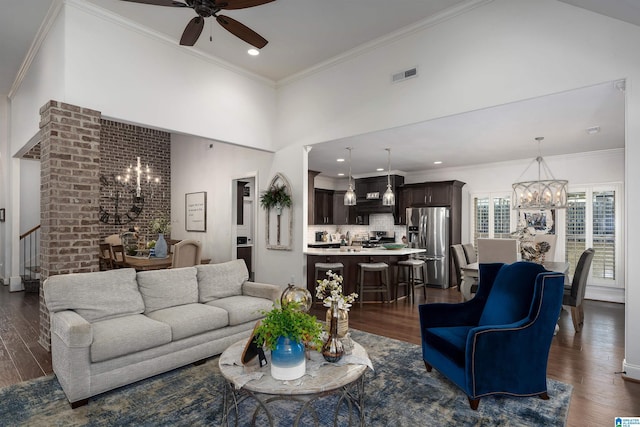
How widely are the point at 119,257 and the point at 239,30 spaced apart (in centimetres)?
459

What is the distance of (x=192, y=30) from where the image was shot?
3.32 m


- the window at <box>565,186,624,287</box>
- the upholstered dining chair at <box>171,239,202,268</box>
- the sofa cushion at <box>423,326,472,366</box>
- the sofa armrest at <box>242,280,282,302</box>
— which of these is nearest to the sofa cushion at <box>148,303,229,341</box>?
the sofa armrest at <box>242,280,282,302</box>

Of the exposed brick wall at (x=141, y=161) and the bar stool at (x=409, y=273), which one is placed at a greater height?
the exposed brick wall at (x=141, y=161)

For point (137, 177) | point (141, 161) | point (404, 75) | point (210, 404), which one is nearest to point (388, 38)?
point (404, 75)

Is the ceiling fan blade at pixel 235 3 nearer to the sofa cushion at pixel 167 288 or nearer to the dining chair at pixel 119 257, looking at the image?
the sofa cushion at pixel 167 288

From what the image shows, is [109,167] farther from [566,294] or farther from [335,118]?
[566,294]

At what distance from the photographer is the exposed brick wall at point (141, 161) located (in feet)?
26.7

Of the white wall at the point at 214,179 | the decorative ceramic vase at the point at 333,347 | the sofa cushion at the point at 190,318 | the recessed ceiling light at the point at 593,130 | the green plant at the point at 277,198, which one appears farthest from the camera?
the white wall at the point at 214,179

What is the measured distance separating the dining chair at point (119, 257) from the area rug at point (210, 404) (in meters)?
2.98

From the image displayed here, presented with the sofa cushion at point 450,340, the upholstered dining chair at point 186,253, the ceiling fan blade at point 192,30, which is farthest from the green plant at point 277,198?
the sofa cushion at point 450,340

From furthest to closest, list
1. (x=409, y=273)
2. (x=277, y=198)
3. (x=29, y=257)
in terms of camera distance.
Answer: (x=29, y=257) → (x=409, y=273) → (x=277, y=198)

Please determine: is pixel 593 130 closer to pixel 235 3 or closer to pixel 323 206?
pixel 235 3

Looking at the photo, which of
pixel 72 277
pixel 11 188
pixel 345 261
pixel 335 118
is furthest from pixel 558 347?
pixel 11 188

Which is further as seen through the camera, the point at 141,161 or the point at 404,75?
the point at 141,161
